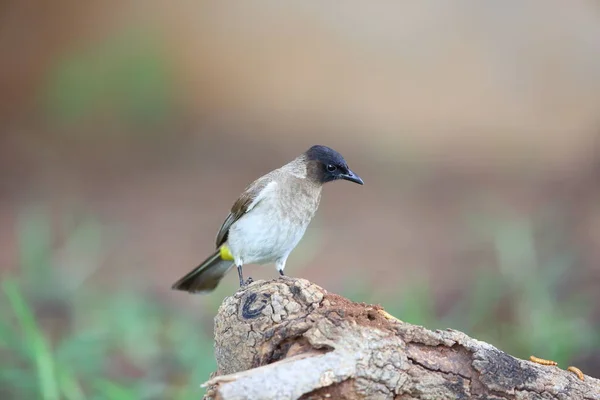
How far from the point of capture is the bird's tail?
167 inches

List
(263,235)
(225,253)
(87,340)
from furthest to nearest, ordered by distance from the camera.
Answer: (87,340) < (225,253) < (263,235)

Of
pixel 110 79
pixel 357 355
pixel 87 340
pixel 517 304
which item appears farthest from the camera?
pixel 110 79

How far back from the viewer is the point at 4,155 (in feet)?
29.4

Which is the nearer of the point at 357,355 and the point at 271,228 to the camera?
the point at 357,355

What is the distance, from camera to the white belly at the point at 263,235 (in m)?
3.93

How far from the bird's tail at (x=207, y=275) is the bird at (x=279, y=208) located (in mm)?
61

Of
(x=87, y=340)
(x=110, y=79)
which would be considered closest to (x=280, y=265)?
(x=87, y=340)

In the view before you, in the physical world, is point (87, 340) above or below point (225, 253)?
below

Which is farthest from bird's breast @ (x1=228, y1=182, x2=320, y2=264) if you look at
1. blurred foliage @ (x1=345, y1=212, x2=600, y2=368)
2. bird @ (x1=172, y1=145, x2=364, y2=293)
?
blurred foliage @ (x1=345, y1=212, x2=600, y2=368)

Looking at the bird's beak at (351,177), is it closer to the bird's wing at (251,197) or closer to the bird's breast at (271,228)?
the bird's breast at (271,228)

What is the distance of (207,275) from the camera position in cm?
431

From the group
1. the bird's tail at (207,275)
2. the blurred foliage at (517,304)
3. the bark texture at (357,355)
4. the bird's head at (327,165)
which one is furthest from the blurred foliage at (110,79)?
the bark texture at (357,355)

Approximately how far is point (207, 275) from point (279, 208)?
612mm

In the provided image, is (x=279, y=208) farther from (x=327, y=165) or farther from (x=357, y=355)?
(x=357, y=355)
